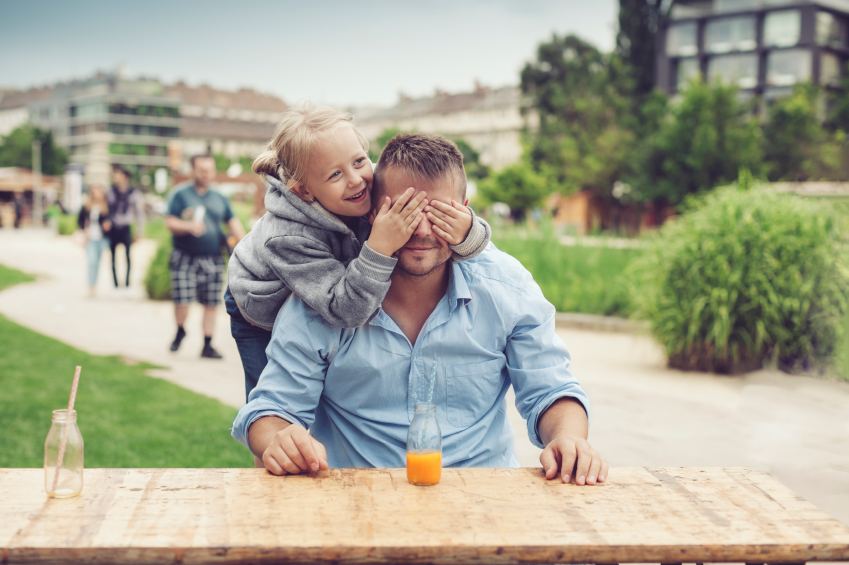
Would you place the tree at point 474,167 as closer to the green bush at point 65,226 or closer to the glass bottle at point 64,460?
the green bush at point 65,226

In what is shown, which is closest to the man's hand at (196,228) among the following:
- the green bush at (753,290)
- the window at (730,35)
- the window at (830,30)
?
the green bush at (753,290)

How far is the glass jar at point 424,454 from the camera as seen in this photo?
188 cm

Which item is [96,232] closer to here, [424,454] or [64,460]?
[64,460]

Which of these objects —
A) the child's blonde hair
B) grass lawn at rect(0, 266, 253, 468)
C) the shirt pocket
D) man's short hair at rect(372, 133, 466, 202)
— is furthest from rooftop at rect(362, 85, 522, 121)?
the shirt pocket

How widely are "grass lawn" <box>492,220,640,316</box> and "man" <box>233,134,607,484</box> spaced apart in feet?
26.8

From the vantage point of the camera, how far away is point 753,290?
715cm

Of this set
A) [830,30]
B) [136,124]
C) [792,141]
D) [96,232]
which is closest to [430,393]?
[96,232]

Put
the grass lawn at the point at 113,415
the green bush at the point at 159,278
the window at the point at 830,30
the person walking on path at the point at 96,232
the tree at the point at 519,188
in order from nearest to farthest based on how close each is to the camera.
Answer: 1. the grass lawn at the point at 113,415
2. the person walking on path at the point at 96,232
3. the green bush at the point at 159,278
4. the tree at the point at 519,188
5. the window at the point at 830,30

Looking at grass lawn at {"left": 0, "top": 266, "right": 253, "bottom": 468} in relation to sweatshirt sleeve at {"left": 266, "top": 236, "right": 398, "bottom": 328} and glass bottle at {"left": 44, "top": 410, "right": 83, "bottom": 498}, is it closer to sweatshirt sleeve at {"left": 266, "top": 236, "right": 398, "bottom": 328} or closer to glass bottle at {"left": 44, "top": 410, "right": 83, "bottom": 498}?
sweatshirt sleeve at {"left": 266, "top": 236, "right": 398, "bottom": 328}

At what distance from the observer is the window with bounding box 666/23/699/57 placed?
182ft

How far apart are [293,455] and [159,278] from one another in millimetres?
11754

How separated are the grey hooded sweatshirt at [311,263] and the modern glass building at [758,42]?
54.1 metres

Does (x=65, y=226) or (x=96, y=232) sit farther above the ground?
(x=96, y=232)

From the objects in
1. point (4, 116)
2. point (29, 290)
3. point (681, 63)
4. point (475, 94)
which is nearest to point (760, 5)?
point (681, 63)
